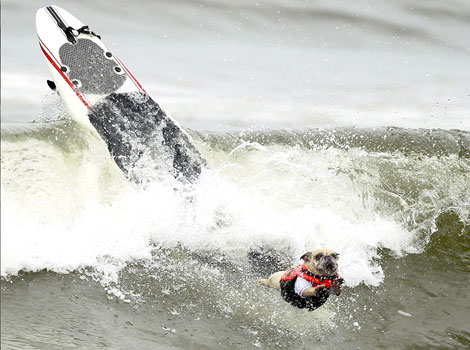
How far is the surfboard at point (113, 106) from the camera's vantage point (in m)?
6.86

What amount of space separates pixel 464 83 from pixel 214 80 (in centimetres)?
510

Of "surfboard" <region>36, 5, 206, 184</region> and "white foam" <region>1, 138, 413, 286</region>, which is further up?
"surfboard" <region>36, 5, 206, 184</region>

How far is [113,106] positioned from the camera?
285 inches

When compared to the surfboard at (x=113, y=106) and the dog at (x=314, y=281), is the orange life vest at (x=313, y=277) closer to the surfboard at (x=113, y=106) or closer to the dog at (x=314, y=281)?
the dog at (x=314, y=281)

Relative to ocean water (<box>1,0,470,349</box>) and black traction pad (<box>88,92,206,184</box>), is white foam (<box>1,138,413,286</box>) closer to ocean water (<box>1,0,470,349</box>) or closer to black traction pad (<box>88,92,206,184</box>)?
ocean water (<box>1,0,470,349</box>)

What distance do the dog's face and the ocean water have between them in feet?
2.24

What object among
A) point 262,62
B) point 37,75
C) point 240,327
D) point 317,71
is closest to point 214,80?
point 262,62

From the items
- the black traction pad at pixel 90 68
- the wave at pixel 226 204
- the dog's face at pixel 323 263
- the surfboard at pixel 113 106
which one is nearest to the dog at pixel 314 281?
the dog's face at pixel 323 263

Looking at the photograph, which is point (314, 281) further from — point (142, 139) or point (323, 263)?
point (142, 139)

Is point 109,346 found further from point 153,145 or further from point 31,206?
point 153,145

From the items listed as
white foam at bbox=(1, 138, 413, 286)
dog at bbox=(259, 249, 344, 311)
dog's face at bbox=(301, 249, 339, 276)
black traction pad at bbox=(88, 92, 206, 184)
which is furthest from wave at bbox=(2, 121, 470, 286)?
dog's face at bbox=(301, 249, 339, 276)

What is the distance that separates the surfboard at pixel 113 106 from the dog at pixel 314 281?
2.34 meters

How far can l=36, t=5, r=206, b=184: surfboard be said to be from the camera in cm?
686

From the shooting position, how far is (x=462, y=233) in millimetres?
7121
